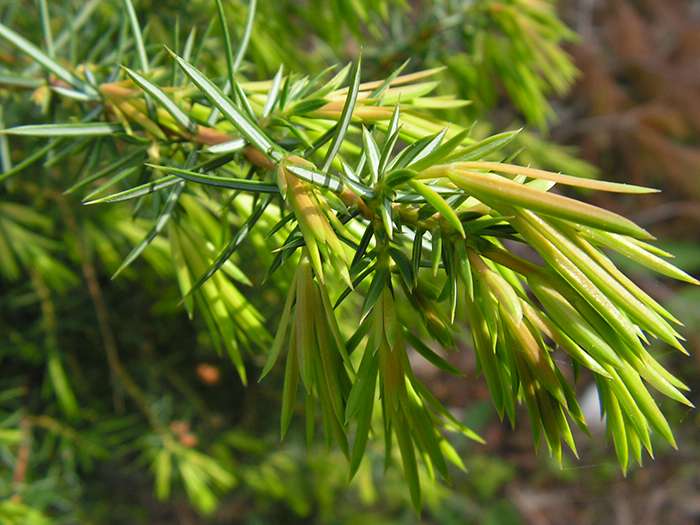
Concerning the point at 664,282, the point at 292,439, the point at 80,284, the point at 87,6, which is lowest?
the point at 664,282

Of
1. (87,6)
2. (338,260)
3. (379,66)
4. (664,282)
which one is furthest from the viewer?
(664,282)

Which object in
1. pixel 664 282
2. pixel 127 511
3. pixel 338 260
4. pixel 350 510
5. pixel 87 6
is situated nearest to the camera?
pixel 338 260

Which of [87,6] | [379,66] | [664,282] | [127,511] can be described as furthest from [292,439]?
[664,282]

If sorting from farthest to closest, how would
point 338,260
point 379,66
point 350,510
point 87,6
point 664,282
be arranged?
1. point 664,282
2. point 350,510
3. point 379,66
4. point 87,6
5. point 338,260

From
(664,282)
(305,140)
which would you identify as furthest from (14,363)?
(664,282)

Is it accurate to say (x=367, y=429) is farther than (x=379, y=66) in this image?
No

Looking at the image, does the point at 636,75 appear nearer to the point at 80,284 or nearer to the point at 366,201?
the point at 80,284

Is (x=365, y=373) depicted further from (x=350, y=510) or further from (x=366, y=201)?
(x=350, y=510)

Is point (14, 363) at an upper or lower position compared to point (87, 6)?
lower

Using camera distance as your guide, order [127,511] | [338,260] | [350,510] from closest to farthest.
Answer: [338,260] < [127,511] < [350,510]
